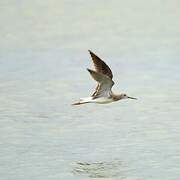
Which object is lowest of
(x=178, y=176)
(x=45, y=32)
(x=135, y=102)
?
(x=178, y=176)

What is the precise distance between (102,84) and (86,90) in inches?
110

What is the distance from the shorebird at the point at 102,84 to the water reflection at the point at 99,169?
4.14 feet

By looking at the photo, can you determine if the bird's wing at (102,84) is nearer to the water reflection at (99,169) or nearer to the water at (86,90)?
the water at (86,90)

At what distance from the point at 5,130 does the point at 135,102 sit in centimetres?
265

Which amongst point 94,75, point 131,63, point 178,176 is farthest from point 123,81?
point 178,176

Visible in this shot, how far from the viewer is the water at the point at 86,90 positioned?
53.6ft

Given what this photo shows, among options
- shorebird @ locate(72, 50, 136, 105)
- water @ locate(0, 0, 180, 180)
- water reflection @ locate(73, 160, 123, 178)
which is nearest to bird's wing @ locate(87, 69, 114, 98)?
shorebird @ locate(72, 50, 136, 105)

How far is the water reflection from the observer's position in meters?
15.8

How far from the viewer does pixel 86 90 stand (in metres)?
20.2

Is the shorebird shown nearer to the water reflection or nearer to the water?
the water

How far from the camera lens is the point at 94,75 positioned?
1681 centimetres

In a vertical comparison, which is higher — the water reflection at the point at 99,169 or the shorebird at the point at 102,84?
the shorebird at the point at 102,84

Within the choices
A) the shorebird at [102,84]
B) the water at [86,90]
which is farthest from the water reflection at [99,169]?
the shorebird at [102,84]

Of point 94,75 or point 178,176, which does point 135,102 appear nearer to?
point 94,75
